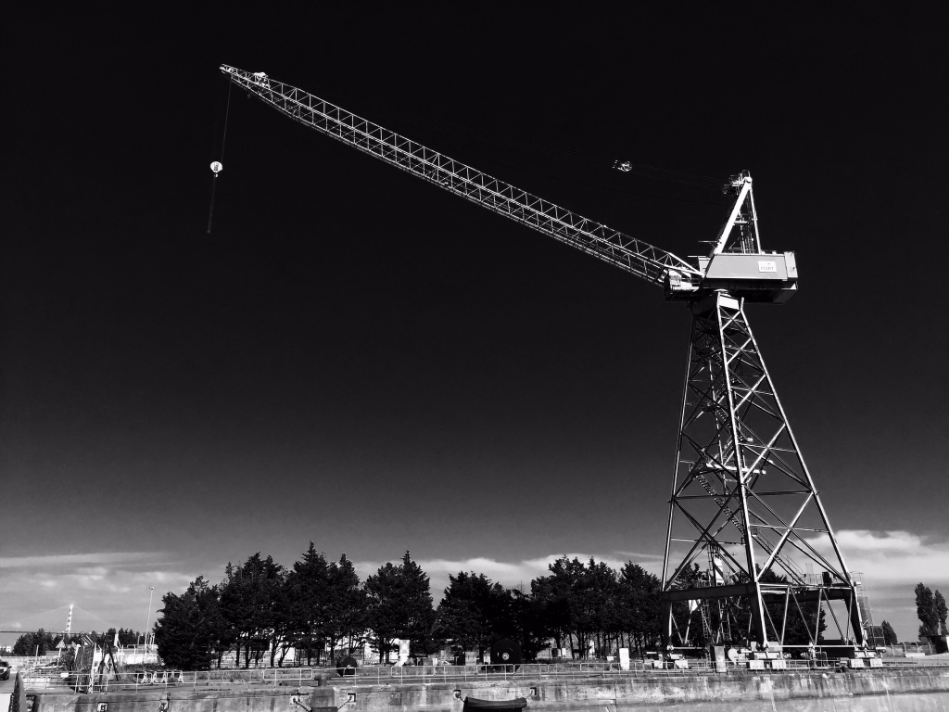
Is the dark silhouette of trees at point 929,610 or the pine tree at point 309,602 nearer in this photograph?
the pine tree at point 309,602

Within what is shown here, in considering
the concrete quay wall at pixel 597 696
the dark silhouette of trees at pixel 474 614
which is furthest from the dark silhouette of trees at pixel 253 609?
the concrete quay wall at pixel 597 696

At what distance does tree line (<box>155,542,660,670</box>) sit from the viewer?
76.0 m

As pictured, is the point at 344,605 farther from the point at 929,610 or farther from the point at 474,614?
the point at 929,610

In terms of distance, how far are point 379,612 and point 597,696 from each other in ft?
140

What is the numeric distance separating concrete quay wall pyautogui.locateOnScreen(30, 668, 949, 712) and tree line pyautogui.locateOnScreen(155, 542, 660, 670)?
37502 millimetres

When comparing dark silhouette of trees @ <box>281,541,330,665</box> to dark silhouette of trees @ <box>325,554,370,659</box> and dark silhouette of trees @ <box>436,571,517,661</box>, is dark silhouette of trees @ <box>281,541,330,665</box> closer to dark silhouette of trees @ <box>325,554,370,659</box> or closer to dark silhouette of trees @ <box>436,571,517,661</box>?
dark silhouette of trees @ <box>325,554,370,659</box>

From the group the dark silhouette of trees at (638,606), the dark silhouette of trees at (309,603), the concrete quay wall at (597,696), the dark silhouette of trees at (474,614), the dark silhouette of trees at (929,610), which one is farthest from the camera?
the dark silhouette of trees at (929,610)

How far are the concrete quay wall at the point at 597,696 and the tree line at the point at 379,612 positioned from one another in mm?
37502

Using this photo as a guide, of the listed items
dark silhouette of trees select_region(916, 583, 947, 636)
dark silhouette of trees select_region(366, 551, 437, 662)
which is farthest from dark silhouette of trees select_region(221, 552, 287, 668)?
dark silhouette of trees select_region(916, 583, 947, 636)

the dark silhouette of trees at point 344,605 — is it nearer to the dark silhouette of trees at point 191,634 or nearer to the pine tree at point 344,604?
the pine tree at point 344,604

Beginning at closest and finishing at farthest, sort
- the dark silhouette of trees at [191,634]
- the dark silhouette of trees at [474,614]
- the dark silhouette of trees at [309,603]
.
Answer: the dark silhouette of trees at [191,634] < the dark silhouette of trees at [309,603] < the dark silhouette of trees at [474,614]

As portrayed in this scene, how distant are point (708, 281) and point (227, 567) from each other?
6985 centimetres

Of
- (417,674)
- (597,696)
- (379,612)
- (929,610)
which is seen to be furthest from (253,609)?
(929,610)

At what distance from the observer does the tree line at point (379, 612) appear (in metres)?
76.0
